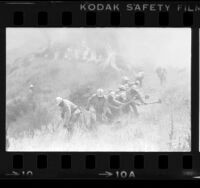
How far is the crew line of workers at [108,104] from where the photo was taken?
4359 millimetres

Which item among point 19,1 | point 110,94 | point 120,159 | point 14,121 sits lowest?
point 120,159

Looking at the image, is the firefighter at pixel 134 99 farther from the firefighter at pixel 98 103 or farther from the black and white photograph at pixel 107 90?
the firefighter at pixel 98 103

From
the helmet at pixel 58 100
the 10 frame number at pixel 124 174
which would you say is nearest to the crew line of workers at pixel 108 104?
the helmet at pixel 58 100

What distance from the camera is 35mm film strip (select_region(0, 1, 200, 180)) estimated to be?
435 cm

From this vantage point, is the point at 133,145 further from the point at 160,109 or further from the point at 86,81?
the point at 86,81

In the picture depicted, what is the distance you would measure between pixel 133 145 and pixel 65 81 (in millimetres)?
990

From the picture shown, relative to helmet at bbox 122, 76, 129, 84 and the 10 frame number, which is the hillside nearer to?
helmet at bbox 122, 76, 129, 84

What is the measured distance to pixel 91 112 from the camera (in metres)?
4.36

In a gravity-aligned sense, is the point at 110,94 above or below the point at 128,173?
above

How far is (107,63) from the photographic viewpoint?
434 centimetres

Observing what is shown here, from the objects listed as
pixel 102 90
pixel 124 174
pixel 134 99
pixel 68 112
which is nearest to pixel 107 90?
pixel 102 90

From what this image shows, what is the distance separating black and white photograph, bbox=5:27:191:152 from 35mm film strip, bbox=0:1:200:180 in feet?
0.03

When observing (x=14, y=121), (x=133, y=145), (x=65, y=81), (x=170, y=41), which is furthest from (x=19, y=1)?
(x=133, y=145)

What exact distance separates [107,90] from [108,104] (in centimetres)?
15
